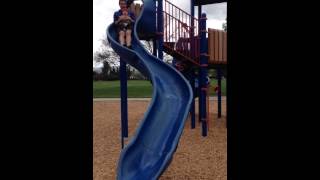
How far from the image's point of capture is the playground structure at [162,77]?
5.78 meters

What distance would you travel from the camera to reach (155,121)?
6582 millimetres

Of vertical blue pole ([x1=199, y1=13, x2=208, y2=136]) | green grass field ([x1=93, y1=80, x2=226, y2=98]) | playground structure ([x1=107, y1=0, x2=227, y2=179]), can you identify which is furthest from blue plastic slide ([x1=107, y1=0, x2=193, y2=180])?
green grass field ([x1=93, y1=80, x2=226, y2=98])

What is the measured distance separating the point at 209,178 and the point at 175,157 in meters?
1.58

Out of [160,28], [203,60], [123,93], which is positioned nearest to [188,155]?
[123,93]

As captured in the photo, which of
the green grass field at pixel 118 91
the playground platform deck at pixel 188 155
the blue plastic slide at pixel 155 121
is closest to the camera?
the blue plastic slide at pixel 155 121

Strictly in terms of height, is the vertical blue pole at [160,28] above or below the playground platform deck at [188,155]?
above

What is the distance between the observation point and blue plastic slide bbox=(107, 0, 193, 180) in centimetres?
562

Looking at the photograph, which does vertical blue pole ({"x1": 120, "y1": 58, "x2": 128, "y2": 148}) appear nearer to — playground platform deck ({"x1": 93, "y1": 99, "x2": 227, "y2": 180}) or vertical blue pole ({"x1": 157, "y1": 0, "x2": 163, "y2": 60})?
playground platform deck ({"x1": 93, "y1": 99, "x2": 227, "y2": 180})

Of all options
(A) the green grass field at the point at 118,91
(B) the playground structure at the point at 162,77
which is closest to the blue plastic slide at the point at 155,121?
(B) the playground structure at the point at 162,77

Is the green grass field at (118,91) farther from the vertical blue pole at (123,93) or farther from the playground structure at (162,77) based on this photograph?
the vertical blue pole at (123,93)

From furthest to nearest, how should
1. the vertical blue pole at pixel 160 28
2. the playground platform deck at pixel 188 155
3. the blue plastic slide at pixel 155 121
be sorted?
the vertical blue pole at pixel 160 28
the playground platform deck at pixel 188 155
the blue plastic slide at pixel 155 121

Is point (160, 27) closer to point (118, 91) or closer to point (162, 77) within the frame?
point (162, 77)
